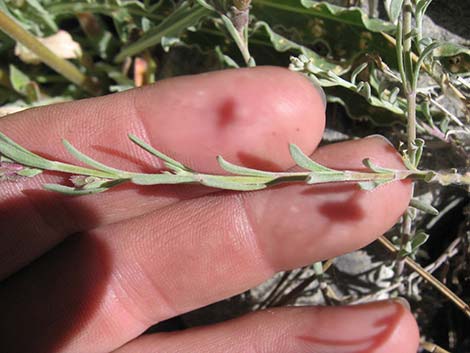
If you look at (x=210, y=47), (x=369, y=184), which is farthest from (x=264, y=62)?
(x=369, y=184)

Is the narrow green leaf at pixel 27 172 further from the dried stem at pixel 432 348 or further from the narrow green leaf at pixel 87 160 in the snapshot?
the dried stem at pixel 432 348

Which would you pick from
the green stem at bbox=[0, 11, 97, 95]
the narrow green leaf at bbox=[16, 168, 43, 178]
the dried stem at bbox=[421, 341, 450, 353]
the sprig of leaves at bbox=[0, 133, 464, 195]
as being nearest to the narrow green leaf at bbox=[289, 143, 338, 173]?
the sprig of leaves at bbox=[0, 133, 464, 195]

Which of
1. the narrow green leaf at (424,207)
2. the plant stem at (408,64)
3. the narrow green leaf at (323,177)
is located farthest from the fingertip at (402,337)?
the narrow green leaf at (323,177)

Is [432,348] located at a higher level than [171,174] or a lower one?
lower

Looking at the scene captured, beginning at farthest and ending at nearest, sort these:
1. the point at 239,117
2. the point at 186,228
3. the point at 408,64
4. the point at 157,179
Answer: the point at 186,228 → the point at 239,117 → the point at 408,64 → the point at 157,179

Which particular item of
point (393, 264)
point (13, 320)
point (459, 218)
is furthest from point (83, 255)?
point (459, 218)

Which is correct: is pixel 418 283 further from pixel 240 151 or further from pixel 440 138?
pixel 240 151

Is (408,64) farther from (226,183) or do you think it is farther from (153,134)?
(153,134)

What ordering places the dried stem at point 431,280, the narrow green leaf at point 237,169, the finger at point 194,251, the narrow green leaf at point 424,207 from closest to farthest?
the narrow green leaf at point 237,169
the narrow green leaf at point 424,207
the finger at point 194,251
the dried stem at point 431,280
